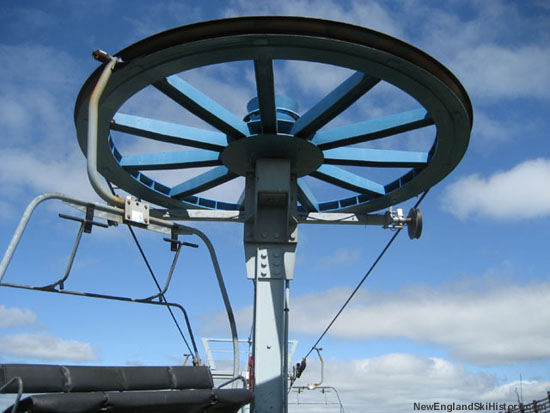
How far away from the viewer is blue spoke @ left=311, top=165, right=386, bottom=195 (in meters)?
10.9

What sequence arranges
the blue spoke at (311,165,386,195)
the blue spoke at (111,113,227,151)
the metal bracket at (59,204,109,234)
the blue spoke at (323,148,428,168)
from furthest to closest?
the blue spoke at (311,165,386,195)
the blue spoke at (323,148,428,168)
the blue spoke at (111,113,227,151)
the metal bracket at (59,204,109,234)

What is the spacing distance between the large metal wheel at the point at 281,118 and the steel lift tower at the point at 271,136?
19 mm

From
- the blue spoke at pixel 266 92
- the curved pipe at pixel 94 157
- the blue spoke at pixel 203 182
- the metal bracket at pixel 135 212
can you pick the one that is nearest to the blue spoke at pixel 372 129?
the blue spoke at pixel 266 92

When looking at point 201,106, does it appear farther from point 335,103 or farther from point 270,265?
point 270,265

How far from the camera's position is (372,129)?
9227 millimetres

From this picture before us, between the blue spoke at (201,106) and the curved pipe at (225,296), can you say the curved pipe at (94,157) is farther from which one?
the blue spoke at (201,106)

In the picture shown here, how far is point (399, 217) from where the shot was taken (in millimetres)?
10250

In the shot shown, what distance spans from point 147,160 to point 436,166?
544 cm

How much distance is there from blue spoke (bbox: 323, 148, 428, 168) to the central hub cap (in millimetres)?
482

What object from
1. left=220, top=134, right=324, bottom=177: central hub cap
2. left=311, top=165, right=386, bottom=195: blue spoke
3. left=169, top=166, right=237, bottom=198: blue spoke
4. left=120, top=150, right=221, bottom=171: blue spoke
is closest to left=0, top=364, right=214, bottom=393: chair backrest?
left=220, top=134, right=324, bottom=177: central hub cap

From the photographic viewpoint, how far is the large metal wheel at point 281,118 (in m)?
7.17

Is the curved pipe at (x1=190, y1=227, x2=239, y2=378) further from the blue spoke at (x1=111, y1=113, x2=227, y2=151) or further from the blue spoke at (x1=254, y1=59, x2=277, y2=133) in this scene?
the blue spoke at (x1=111, y1=113, x2=227, y2=151)

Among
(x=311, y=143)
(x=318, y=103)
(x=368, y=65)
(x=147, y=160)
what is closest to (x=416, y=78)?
(x=368, y=65)

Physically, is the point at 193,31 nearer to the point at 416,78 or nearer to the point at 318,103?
the point at 318,103
